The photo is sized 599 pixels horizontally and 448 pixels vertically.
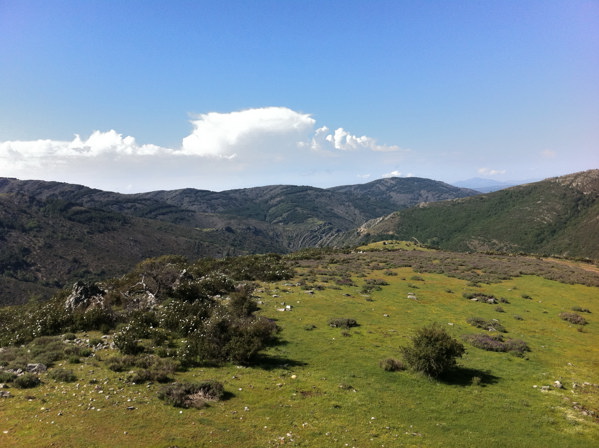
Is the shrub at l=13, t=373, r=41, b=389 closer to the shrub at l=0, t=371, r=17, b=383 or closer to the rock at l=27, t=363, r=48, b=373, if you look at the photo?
the shrub at l=0, t=371, r=17, b=383

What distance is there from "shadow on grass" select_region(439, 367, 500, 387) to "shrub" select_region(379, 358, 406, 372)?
2.10m

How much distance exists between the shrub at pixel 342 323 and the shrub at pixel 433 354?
7475mm

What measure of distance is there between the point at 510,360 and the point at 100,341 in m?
25.9

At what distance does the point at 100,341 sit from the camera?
18984mm

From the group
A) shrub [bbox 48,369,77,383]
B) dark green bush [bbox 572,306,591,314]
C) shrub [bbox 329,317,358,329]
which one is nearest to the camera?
shrub [bbox 48,369,77,383]

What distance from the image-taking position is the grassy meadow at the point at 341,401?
1077cm

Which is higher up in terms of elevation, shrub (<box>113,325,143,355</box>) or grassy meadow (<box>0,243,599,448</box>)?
shrub (<box>113,325,143,355</box>)

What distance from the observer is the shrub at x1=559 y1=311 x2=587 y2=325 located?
27.8 meters

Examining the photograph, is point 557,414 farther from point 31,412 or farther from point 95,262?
point 95,262

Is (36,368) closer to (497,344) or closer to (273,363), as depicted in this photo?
(273,363)

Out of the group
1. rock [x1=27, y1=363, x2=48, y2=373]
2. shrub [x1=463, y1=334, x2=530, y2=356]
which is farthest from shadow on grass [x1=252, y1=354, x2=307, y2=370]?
shrub [x1=463, y1=334, x2=530, y2=356]

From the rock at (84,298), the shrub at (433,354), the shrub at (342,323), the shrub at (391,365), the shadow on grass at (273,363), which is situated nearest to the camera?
the shrub at (433,354)

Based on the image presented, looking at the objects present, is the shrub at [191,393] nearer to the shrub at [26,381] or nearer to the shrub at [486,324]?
the shrub at [26,381]

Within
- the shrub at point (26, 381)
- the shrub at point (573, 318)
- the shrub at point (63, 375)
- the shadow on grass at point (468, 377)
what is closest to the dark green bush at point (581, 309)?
the shrub at point (573, 318)
